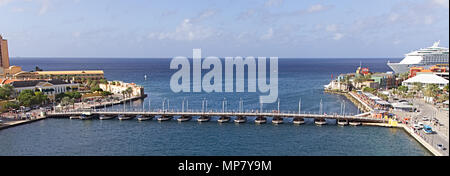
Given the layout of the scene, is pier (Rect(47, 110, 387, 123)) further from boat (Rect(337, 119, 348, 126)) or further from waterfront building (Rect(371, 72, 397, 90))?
waterfront building (Rect(371, 72, 397, 90))

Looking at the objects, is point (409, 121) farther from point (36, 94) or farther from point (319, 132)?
point (36, 94)

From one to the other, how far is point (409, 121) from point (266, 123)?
71.0ft

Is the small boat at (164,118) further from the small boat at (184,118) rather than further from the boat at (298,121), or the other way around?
the boat at (298,121)

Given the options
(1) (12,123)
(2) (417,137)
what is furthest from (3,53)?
(2) (417,137)

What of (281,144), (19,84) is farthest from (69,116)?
(281,144)

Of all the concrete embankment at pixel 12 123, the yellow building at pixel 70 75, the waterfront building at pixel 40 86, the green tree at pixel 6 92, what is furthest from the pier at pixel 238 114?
the yellow building at pixel 70 75

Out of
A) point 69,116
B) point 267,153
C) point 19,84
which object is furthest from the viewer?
point 19,84

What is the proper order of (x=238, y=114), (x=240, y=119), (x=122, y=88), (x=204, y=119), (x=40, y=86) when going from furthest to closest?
1. (x=122, y=88)
2. (x=40, y=86)
3. (x=204, y=119)
4. (x=238, y=114)
5. (x=240, y=119)

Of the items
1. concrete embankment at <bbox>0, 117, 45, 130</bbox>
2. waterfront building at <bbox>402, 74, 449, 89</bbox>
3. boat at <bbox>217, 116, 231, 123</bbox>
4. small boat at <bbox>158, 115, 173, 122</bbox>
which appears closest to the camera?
concrete embankment at <bbox>0, 117, 45, 130</bbox>

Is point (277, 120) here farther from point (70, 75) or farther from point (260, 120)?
point (70, 75)

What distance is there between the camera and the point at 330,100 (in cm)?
8300

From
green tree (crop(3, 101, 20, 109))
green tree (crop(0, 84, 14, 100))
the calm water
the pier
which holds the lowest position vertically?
the calm water

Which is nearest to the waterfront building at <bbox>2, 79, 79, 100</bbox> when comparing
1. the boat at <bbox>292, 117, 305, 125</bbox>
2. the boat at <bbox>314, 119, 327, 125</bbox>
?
the boat at <bbox>292, 117, 305, 125</bbox>
